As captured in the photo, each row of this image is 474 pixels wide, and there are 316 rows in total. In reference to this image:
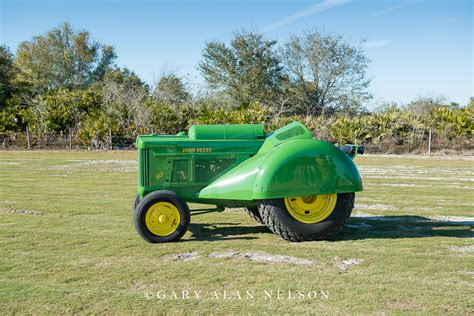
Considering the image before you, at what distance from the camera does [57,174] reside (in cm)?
1442

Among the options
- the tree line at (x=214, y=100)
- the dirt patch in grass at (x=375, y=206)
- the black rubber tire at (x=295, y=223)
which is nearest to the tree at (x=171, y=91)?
the tree line at (x=214, y=100)

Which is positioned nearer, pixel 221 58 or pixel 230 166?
pixel 230 166

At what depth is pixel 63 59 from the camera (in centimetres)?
4506

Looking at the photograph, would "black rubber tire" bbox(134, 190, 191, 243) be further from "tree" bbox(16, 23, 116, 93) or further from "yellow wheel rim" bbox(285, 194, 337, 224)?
"tree" bbox(16, 23, 116, 93)

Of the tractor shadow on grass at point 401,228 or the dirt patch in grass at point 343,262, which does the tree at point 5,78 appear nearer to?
the tractor shadow on grass at point 401,228

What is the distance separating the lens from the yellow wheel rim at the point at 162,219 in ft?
20.1

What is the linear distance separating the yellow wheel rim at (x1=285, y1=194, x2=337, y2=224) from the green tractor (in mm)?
12

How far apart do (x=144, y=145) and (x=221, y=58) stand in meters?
31.9


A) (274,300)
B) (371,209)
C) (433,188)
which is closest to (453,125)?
(433,188)

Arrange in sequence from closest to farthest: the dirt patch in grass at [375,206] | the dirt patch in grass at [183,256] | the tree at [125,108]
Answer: the dirt patch in grass at [183,256] < the dirt patch in grass at [375,206] < the tree at [125,108]

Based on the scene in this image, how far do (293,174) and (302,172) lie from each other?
0.38 ft

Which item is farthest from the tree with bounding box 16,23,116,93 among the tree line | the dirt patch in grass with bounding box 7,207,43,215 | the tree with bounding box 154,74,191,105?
the dirt patch in grass with bounding box 7,207,43,215

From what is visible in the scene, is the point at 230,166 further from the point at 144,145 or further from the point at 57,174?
the point at 57,174

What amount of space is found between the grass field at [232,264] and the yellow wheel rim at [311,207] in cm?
33
